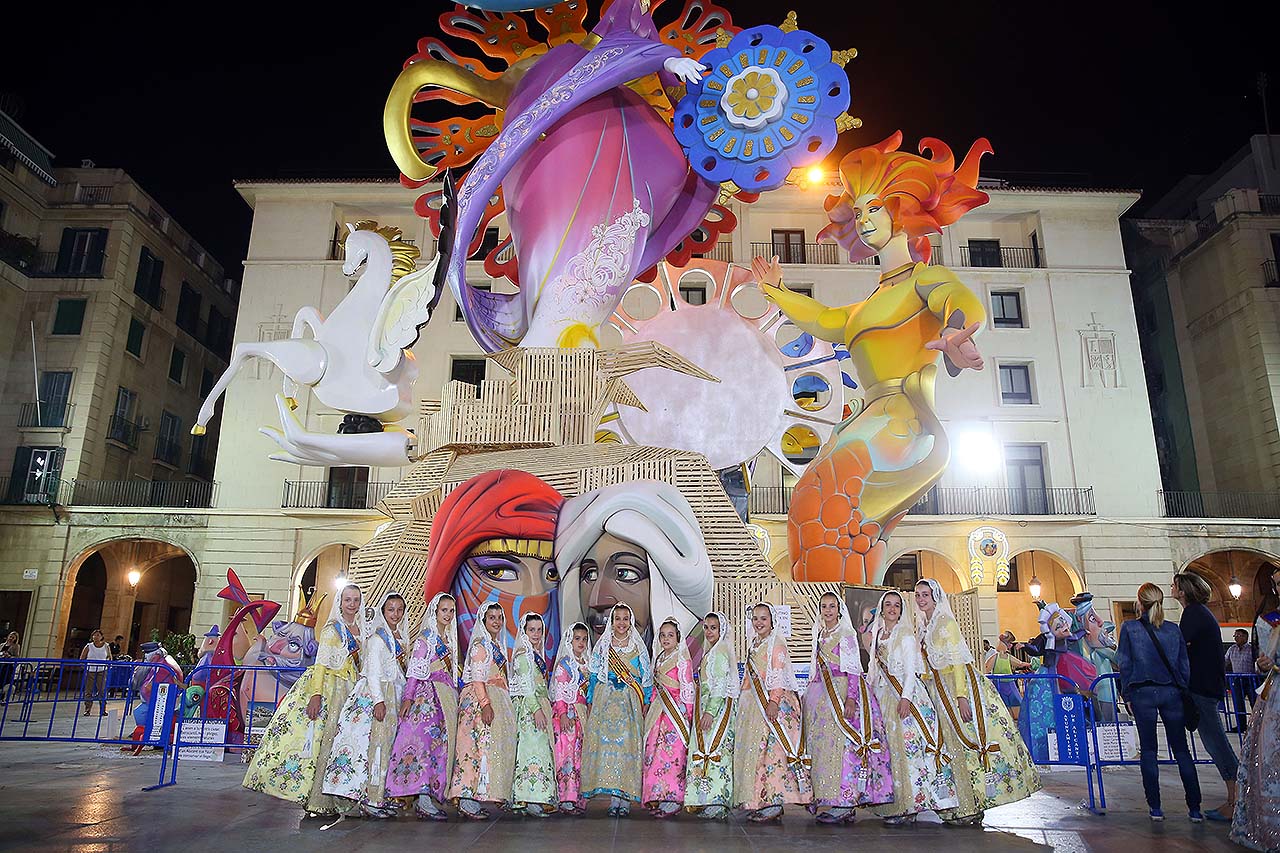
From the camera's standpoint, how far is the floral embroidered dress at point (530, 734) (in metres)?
5.55

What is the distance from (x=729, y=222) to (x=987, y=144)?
2879 mm

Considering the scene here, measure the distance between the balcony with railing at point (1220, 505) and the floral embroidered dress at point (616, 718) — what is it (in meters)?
20.3

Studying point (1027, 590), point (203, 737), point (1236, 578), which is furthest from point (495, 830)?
Answer: point (1236, 578)

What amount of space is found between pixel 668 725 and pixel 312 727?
2130 mm

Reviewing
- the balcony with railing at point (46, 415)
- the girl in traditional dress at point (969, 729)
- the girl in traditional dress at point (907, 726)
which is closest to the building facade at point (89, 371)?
the balcony with railing at point (46, 415)

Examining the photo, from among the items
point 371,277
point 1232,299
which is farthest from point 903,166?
point 1232,299

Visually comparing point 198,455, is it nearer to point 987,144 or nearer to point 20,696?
point 20,696

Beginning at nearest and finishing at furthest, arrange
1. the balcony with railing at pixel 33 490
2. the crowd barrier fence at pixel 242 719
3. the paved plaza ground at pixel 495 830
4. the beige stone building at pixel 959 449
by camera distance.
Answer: the paved plaza ground at pixel 495 830
the crowd barrier fence at pixel 242 719
the beige stone building at pixel 959 449
the balcony with railing at pixel 33 490

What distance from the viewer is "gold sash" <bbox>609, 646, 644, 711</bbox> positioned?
231 inches

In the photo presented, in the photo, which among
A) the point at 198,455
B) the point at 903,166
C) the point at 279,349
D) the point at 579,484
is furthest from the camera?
the point at 198,455

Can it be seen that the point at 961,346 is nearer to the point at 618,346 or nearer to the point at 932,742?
the point at 618,346

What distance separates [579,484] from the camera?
281 inches

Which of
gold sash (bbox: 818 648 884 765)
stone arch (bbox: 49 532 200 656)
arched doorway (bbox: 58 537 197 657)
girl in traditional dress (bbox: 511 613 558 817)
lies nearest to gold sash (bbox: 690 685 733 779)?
gold sash (bbox: 818 648 884 765)

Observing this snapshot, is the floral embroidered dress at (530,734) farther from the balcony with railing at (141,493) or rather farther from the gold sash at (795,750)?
the balcony with railing at (141,493)
